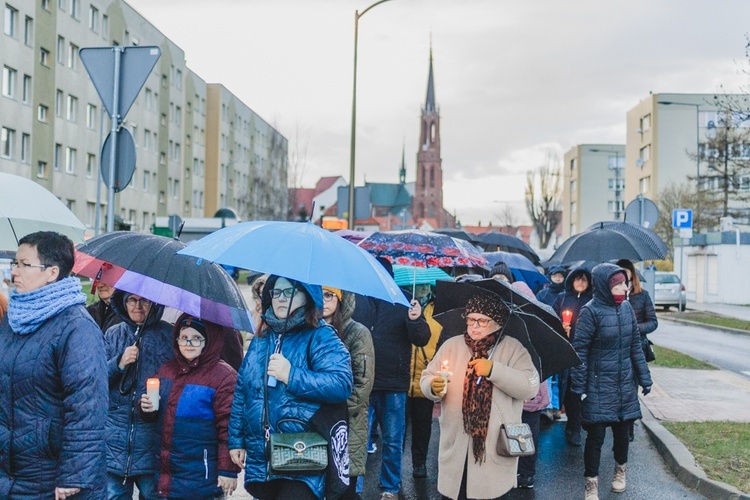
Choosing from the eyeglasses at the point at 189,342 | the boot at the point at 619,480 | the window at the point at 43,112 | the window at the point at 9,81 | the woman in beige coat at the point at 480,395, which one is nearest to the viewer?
the eyeglasses at the point at 189,342

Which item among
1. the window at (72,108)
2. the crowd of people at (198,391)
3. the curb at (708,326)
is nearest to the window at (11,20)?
the window at (72,108)

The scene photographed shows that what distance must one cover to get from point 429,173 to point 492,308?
138 metres

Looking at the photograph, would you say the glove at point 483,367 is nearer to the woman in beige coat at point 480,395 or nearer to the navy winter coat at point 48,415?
the woman in beige coat at point 480,395

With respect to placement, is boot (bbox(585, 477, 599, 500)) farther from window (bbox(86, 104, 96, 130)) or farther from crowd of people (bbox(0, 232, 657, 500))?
window (bbox(86, 104, 96, 130))

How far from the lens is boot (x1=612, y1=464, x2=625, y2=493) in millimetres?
7711

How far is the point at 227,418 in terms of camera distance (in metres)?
4.98

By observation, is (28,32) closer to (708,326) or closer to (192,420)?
(708,326)

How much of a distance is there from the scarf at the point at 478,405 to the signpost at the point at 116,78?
385cm

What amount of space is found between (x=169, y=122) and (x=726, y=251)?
3856cm

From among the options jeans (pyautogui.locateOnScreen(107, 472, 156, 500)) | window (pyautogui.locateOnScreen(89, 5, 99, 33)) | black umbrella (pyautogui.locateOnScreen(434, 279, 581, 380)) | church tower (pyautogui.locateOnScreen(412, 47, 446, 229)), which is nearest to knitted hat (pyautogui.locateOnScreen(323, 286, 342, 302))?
black umbrella (pyautogui.locateOnScreen(434, 279, 581, 380))

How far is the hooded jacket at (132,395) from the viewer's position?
5008mm

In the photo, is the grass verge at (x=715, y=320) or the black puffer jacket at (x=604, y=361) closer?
the black puffer jacket at (x=604, y=361)

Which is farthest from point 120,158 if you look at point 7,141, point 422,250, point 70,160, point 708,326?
point 70,160

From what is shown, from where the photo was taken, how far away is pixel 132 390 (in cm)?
507
